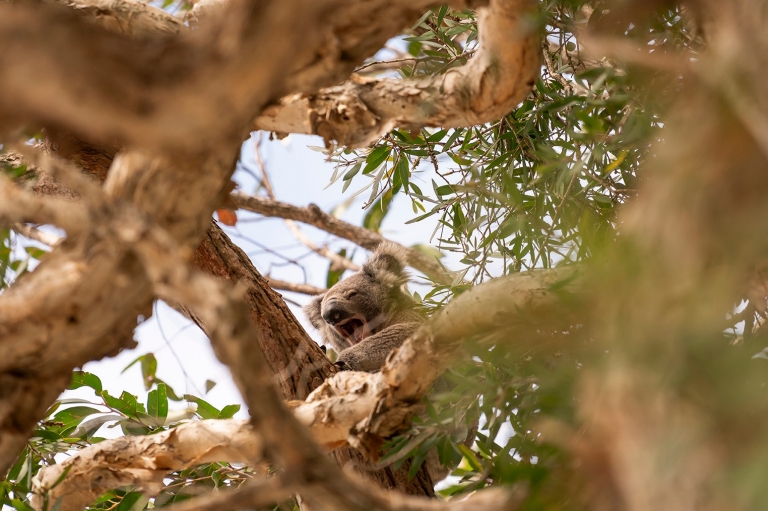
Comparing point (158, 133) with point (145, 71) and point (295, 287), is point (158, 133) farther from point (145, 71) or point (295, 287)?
point (295, 287)

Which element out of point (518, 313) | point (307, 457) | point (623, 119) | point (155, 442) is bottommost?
point (307, 457)

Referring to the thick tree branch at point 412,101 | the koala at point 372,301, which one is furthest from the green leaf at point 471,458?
the koala at point 372,301

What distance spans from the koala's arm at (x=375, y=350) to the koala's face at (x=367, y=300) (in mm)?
526

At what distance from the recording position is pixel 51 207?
1.26 meters

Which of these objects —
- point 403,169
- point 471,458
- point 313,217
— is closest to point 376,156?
point 403,169

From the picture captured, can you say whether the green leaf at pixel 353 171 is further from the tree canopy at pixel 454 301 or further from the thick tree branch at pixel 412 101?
the thick tree branch at pixel 412 101

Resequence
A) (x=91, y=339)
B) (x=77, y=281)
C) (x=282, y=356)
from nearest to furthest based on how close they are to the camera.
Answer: (x=77, y=281), (x=91, y=339), (x=282, y=356)

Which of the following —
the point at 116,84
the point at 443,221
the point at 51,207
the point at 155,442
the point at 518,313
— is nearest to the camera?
the point at 116,84

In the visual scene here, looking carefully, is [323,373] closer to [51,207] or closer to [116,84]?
[51,207]

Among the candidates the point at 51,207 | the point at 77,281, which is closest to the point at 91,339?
the point at 77,281

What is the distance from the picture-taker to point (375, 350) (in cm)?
426

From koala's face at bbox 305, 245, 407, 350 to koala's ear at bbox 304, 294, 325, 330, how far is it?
1.18 feet

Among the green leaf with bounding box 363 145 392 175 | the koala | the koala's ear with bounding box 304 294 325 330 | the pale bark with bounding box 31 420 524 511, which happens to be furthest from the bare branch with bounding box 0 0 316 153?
the koala's ear with bounding box 304 294 325 330

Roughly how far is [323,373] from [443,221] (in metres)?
0.95
